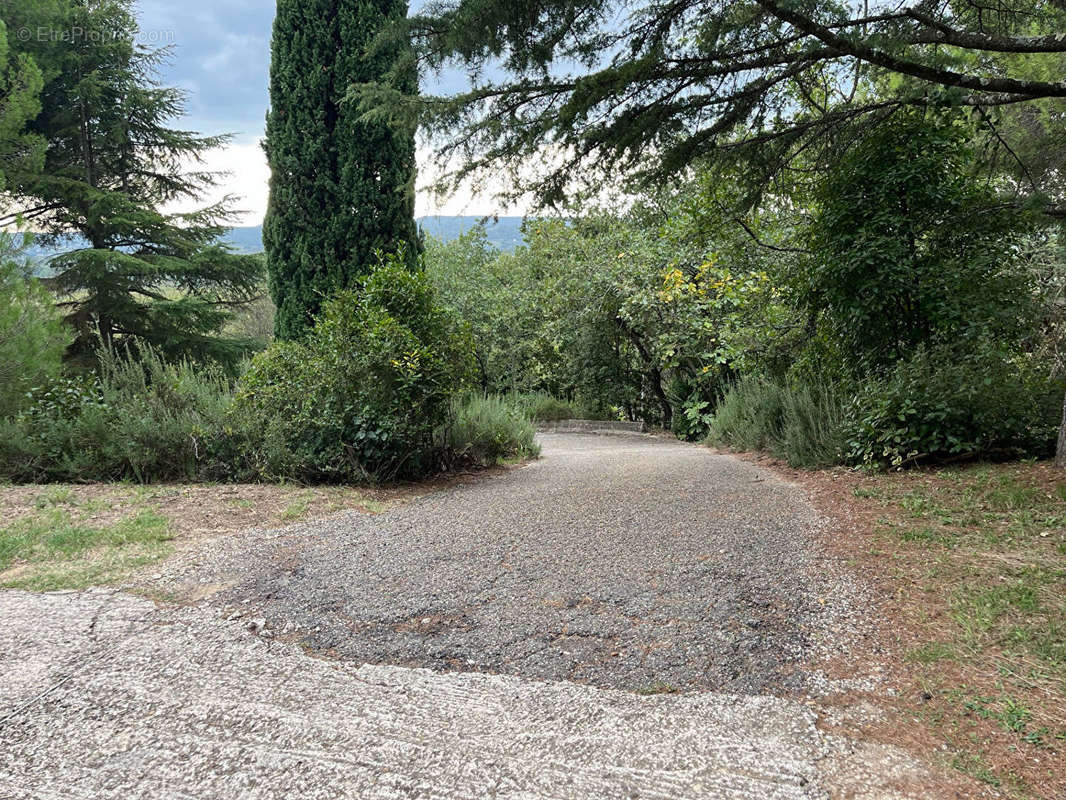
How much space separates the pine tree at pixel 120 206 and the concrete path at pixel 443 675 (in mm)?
12621

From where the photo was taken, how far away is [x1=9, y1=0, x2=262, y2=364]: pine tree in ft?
43.5

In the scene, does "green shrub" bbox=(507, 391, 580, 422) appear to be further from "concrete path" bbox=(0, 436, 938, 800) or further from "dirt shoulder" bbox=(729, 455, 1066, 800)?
"concrete path" bbox=(0, 436, 938, 800)

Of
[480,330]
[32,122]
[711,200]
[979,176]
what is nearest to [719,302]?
[711,200]

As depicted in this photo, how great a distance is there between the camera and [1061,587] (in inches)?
105

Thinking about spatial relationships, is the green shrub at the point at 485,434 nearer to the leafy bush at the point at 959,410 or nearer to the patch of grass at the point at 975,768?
the leafy bush at the point at 959,410

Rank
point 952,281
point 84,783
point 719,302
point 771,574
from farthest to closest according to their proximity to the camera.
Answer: point 719,302 < point 952,281 < point 771,574 < point 84,783

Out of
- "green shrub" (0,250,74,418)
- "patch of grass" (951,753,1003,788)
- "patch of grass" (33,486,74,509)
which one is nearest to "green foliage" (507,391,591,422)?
"green shrub" (0,250,74,418)

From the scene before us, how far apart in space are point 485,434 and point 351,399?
1811 mm

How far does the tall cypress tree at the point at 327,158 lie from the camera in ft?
26.1

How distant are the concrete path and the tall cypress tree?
5199 millimetres

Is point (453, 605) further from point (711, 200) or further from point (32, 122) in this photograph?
point (32, 122)

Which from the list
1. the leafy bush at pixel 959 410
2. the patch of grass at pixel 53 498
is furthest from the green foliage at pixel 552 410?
the patch of grass at pixel 53 498

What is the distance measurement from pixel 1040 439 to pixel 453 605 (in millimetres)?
4878

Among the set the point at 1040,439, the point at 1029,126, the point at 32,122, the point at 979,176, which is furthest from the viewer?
the point at 32,122
